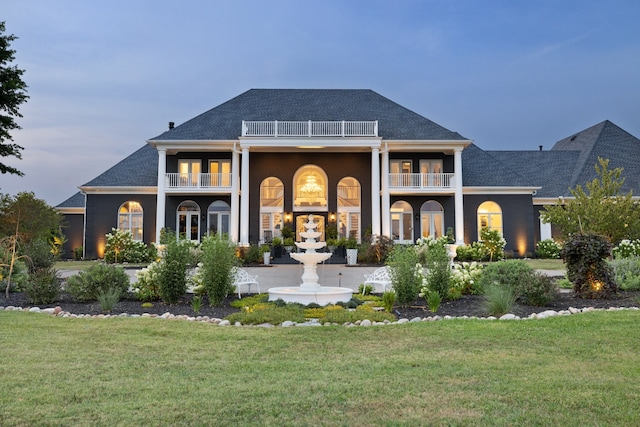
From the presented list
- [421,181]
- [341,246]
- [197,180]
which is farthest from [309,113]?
[341,246]

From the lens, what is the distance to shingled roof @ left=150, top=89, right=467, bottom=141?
26.3 meters

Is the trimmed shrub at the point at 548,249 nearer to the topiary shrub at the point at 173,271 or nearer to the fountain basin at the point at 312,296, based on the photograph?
the fountain basin at the point at 312,296

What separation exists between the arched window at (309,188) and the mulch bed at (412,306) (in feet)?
56.9

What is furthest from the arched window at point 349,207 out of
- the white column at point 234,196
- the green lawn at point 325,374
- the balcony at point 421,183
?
the green lawn at point 325,374

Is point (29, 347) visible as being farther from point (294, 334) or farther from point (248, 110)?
point (248, 110)

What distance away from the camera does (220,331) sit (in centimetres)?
659

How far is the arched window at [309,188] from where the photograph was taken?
27.5 m

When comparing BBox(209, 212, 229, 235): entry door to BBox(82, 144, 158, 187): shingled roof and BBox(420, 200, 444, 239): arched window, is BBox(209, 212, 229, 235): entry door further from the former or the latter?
BBox(420, 200, 444, 239): arched window

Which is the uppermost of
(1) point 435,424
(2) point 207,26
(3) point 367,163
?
(2) point 207,26

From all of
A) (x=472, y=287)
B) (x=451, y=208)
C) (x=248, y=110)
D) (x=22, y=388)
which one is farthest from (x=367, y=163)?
(x=22, y=388)

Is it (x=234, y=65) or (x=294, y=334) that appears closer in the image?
(x=294, y=334)

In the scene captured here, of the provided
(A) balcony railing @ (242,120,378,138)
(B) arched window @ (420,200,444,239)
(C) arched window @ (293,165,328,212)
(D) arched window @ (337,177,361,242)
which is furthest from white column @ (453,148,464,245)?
(C) arched window @ (293,165,328,212)

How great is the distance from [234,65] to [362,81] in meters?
11.6

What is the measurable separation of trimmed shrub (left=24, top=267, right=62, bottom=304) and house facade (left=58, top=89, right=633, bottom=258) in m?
15.9
